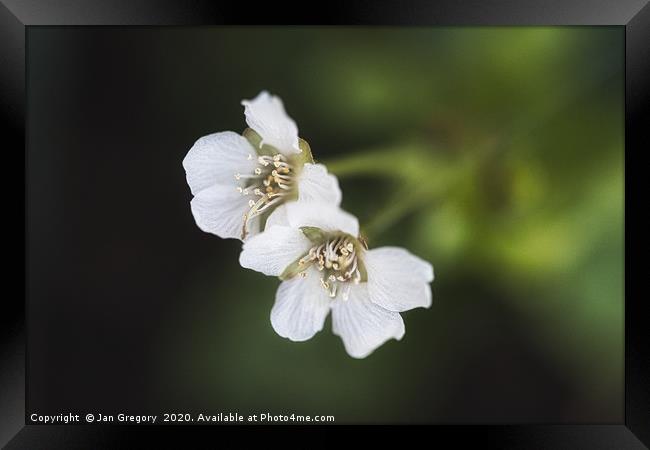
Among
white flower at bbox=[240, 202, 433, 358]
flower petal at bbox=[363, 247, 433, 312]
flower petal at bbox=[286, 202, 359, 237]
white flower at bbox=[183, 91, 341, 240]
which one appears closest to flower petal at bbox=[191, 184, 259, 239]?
white flower at bbox=[183, 91, 341, 240]

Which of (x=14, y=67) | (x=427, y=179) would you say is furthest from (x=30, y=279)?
(x=427, y=179)

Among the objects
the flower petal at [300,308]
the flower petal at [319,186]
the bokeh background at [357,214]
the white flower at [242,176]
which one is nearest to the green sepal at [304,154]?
the white flower at [242,176]

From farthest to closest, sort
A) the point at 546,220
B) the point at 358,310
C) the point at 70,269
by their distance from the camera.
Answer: the point at 546,220 → the point at 70,269 → the point at 358,310

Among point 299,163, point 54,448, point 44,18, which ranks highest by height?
point 44,18

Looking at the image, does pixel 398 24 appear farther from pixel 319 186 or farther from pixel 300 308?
pixel 300 308

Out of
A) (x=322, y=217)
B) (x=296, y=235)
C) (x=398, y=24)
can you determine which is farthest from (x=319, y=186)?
(x=398, y=24)

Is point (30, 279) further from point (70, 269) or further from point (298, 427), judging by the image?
point (298, 427)

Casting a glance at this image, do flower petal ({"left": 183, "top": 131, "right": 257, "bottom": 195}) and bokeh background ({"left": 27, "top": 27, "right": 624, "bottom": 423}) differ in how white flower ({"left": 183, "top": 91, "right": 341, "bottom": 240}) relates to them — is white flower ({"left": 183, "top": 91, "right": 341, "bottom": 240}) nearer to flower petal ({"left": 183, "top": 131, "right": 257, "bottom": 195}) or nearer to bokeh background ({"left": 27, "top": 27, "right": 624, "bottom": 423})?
flower petal ({"left": 183, "top": 131, "right": 257, "bottom": 195})
